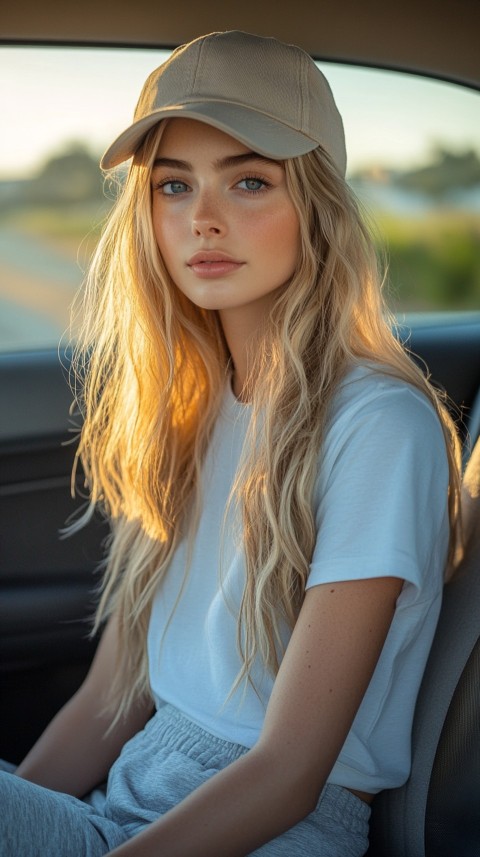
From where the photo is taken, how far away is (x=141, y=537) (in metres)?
1.96

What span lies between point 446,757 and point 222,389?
30.5 inches

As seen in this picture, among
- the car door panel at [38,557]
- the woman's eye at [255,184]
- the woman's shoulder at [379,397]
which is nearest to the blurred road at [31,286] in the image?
the car door panel at [38,557]

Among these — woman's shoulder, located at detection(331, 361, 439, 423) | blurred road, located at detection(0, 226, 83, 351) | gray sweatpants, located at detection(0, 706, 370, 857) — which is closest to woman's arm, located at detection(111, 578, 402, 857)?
gray sweatpants, located at detection(0, 706, 370, 857)

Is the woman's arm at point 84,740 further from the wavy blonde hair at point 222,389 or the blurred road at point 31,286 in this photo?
the blurred road at point 31,286

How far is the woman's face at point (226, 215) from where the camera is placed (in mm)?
1648

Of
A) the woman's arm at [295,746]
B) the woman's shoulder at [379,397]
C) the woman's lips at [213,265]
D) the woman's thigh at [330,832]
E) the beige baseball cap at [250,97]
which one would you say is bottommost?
the woman's thigh at [330,832]

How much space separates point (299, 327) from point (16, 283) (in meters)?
10.0

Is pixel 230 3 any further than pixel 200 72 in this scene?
Yes

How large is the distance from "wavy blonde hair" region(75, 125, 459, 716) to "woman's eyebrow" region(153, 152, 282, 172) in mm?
37

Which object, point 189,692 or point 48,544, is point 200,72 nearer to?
point 189,692

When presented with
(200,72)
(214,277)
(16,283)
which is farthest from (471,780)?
(16,283)

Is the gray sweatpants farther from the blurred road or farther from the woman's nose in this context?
the blurred road

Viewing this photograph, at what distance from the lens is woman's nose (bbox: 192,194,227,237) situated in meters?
1.65

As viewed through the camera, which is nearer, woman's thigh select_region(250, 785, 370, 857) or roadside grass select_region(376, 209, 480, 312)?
woman's thigh select_region(250, 785, 370, 857)
